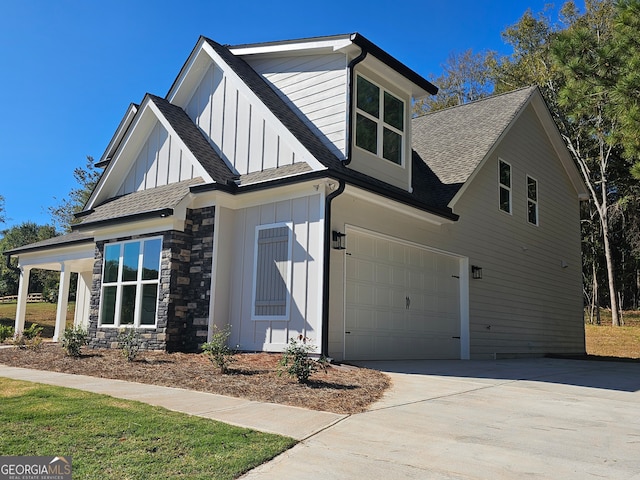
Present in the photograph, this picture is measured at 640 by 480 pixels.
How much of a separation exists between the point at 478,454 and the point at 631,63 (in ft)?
32.9

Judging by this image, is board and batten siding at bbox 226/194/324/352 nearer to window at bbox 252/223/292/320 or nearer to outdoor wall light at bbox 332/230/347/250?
window at bbox 252/223/292/320

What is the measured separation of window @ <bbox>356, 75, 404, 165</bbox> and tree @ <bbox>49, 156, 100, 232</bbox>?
1126 inches

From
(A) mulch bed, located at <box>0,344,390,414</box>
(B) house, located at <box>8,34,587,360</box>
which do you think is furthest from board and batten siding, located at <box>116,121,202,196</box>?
(A) mulch bed, located at <box>0,344,390,414</box>

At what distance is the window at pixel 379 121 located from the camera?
10414 mm

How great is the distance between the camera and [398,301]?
1112cm

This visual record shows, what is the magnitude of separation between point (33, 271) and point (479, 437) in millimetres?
46852

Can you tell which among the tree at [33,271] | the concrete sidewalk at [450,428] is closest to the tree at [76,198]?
the tree at [33,271]

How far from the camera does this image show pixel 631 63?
11.2m

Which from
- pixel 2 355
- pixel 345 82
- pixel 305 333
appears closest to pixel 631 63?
pixel 345 82

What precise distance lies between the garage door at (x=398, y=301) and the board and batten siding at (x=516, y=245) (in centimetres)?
34

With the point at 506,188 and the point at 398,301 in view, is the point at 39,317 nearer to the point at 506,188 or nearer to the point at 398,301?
the point at 398,301

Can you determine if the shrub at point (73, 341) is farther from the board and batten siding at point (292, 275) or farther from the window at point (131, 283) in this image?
the board and batten siding at point (292, 275)

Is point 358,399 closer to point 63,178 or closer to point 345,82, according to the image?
point 345,82

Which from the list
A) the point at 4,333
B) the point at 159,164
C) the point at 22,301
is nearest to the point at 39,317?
the point at 22,301
